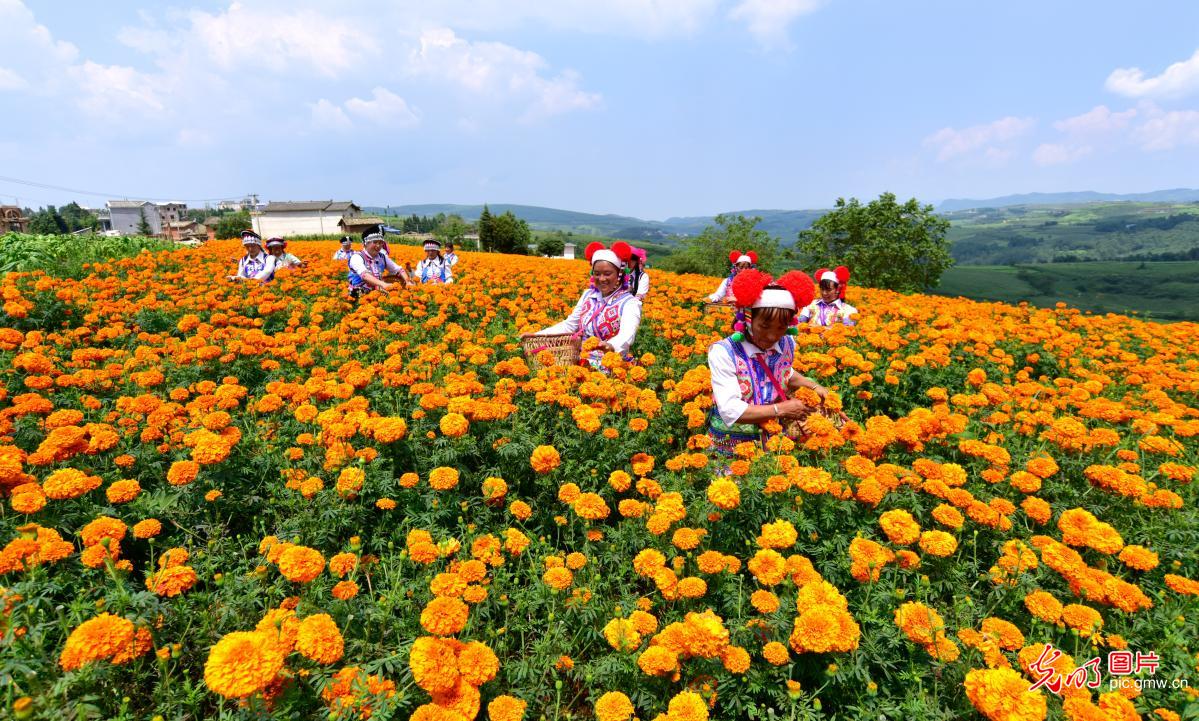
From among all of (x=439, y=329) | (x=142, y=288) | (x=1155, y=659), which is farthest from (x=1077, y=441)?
(x=142, y=288)

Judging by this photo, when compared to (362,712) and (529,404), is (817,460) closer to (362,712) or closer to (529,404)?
(529,404)

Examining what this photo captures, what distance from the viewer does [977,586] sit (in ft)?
6.97

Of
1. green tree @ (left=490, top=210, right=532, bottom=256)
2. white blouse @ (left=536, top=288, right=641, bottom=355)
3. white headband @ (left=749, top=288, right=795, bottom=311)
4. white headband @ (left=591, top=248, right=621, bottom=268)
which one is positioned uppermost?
green tree @ (left=490, top=210, right=532, bottom=256)

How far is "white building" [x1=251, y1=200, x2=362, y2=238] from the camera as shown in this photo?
69250 millimetres

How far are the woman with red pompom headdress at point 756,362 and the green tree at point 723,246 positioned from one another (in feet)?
132

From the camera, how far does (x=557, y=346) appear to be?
432 centimetres

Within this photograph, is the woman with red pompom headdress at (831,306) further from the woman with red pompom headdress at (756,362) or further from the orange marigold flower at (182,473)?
the orange marigold flower at (182,473)

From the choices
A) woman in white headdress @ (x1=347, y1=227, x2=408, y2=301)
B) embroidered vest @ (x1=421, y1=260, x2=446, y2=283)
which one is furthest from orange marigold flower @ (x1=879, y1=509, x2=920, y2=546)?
embroidered vest @ (x1=421, y1=260, x2=446, y2=283)

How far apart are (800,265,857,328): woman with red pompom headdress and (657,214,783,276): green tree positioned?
119 ft

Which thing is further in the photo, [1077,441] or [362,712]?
[1077,441]

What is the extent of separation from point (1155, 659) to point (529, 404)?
113 inches

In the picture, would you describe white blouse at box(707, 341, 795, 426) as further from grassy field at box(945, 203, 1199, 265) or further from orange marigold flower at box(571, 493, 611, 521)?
grassy field at box(945, 203, 1199, 265)

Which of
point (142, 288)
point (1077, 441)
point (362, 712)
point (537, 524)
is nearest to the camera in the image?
point (362, 712)

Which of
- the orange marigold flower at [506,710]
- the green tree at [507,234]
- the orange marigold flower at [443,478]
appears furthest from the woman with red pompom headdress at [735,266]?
the green tree at [507,234]
